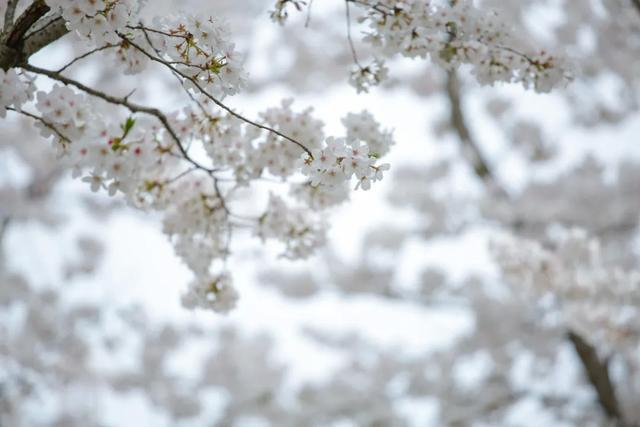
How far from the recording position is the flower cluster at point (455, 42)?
6.75ft

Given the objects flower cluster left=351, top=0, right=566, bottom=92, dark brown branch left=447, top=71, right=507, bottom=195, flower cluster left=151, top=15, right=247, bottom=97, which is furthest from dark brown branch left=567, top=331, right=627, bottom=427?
flower cluster left=151, top=15, right=247, bottom=97

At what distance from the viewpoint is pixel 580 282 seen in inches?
180

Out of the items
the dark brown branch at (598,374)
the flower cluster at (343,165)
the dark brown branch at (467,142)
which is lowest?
the flower cluster at (343,165)

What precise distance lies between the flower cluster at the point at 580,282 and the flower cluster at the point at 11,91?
389 centimetres

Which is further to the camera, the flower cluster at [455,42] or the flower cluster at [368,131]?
the flower cluster at [368,131]

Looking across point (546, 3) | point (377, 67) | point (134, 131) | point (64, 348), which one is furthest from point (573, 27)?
point (64, 348)

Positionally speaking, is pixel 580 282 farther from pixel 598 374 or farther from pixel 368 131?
pixel 368 131

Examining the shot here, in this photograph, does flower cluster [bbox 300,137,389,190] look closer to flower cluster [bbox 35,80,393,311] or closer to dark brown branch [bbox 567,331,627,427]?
flower cluster [bbox 35,80,393,311]

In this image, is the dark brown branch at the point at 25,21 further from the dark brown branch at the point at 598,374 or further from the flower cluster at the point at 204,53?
the dark brown branch at the point at 598,374

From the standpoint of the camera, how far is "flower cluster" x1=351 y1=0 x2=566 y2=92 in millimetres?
2057

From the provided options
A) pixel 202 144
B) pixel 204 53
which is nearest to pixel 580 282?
pixel 202 144

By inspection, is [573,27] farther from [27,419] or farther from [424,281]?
[27,419]

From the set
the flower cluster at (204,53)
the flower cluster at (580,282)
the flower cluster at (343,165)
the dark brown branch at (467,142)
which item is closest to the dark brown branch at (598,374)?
the flower cluster at (580,282)

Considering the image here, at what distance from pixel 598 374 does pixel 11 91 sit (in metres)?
5.71
